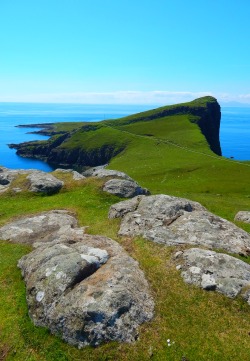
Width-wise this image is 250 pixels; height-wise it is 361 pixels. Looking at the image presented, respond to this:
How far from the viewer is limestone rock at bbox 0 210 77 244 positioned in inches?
1272

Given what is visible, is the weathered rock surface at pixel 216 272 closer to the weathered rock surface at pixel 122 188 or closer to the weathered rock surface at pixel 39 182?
the weathered rock surface at pixel 122 188

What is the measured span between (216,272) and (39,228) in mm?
19308

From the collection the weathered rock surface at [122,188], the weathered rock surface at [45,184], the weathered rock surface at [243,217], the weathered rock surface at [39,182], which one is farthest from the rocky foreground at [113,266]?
the weathered rock surface at [39,182]

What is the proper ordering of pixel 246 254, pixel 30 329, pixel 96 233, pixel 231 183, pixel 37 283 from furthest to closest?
pixel 231 183 → pixel 96 233 → pixel 246 254 → pixel 37 283 → pixel 30 329

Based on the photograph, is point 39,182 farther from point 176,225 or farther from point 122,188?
point 176,225

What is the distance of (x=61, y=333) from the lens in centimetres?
1941

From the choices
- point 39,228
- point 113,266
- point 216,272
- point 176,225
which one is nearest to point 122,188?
point 39,228

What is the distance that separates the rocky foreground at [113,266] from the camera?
19531mm

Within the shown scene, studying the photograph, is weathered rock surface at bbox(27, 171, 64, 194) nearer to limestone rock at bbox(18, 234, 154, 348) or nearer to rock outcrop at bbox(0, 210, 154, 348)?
rock outcrop at bbox(0, 210, 154, 348)

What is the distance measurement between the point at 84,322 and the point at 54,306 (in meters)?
2.58

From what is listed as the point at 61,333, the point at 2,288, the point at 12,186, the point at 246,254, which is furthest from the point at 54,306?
the point at 12,186

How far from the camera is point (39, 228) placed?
3453cm

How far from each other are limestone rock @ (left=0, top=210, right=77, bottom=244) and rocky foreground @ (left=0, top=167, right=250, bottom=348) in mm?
103

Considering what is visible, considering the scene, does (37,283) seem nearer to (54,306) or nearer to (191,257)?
(54,306)
